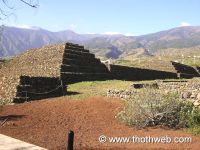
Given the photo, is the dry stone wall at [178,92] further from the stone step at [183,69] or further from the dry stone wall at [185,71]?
the stone step at [183,69]

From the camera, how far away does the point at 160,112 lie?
16062mm

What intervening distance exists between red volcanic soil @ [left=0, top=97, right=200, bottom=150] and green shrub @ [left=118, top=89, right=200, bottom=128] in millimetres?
533

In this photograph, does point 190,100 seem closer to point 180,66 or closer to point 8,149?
point 8,149

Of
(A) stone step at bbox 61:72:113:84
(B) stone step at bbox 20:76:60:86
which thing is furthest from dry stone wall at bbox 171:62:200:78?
(B) stone step at bbox 20:76:60:86

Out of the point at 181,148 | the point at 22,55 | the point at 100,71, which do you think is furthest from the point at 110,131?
the point at 22,55

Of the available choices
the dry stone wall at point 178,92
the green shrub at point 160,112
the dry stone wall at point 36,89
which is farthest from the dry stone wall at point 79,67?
the green shrub at point 160,112

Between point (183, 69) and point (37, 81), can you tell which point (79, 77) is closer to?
point (37, 81)

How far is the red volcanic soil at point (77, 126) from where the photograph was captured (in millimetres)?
13203

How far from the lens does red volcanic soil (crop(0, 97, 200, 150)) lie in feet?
43.3

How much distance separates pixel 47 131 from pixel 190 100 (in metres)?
6.43

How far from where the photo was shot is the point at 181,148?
1259 cm

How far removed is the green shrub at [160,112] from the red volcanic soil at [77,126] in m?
0.53

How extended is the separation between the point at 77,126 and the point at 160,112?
3366 mm

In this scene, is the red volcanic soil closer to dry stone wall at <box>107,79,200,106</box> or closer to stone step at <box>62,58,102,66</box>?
dry stone wall at <box>107,79,200,106</box>
